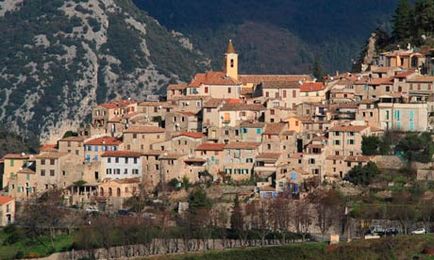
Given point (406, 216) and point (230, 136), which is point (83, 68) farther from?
point (406, 216)

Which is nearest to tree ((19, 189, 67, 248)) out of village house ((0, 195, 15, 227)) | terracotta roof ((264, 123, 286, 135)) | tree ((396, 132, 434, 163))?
village house ((0, 195, 15, 227))

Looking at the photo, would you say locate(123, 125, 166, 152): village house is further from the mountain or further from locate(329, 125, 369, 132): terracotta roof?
the mountain

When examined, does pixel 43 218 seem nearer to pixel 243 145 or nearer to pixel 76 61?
pixel 243 145

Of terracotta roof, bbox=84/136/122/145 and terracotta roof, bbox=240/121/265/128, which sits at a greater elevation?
terracotta roof, bbox=240/121/265/128

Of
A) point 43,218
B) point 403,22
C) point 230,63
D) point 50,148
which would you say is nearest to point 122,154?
point 50,148

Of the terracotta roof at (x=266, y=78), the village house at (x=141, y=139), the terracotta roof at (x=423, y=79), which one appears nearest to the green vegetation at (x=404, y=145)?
the terracotta roof at (x=423, y=79)

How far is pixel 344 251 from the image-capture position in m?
79.6

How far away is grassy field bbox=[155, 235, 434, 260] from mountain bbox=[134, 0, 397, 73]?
3473 inches

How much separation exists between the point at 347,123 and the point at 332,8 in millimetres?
95980

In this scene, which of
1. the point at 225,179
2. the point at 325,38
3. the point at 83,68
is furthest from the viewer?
the point at 325,38

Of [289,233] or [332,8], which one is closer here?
[289,233]

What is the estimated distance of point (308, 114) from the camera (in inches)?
3711

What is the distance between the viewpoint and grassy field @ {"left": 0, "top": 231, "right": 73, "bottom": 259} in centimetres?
8475

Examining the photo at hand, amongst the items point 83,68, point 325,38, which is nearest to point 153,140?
point 83,68
